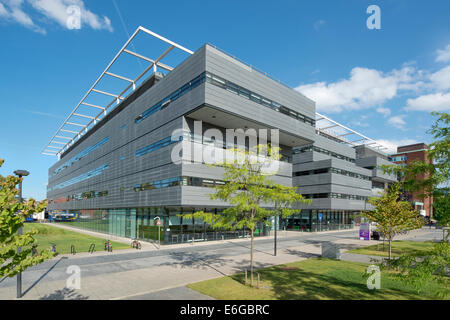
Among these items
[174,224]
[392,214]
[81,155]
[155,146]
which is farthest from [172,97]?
[81,155]

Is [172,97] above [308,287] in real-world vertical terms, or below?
above

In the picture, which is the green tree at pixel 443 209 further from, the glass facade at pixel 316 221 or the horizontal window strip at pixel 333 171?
the glass facade at pixel 316 221

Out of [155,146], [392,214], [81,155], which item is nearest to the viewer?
[392,214]

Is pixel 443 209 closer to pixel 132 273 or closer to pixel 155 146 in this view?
pixel 132 273

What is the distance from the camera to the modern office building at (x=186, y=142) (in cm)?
3316

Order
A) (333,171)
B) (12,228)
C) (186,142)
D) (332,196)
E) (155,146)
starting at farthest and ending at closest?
1. (333,171)
2. (332,196)
3. (155,146)
4. (186,142)
5. (12,228)

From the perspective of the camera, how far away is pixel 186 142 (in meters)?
33.1

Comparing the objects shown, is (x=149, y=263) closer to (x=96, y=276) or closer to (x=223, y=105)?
(x=96, y=276)

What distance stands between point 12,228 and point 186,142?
25.1 meters

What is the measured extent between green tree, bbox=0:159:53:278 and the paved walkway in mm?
5444

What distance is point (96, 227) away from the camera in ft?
193

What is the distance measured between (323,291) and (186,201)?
67.8 ft

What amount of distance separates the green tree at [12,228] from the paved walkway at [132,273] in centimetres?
544
